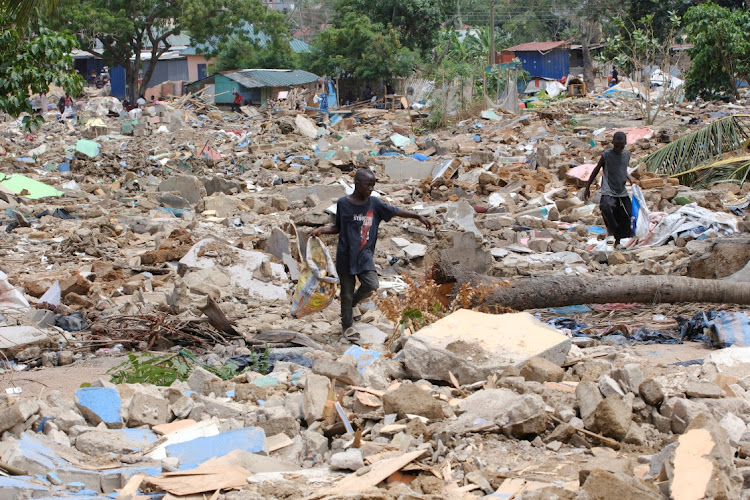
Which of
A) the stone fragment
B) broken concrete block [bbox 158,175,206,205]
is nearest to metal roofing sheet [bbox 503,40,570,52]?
broken concrete block [bbox 158,175,206,205]

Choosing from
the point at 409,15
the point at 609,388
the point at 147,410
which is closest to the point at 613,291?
the point at 609,388

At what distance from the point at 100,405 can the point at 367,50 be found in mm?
30996

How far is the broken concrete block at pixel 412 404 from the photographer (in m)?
3.72

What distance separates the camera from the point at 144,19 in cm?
3338

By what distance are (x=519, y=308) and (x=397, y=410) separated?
113 inches

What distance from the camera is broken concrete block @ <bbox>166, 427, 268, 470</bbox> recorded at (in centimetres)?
357

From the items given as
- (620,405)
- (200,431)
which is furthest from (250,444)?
(620,405)

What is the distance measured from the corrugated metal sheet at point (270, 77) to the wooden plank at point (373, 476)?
3202 centimetres

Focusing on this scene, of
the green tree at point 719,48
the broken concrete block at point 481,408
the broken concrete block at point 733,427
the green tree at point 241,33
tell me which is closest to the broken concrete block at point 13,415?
the broken concrete block at point 481,408

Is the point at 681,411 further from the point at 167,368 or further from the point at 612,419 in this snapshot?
the point at 167,368

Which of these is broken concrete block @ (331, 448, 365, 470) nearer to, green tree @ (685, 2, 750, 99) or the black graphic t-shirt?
the black graphic t-shirt

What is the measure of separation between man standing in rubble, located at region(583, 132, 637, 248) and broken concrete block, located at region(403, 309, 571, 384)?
4.01m

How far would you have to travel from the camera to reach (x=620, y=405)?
346 centimetres

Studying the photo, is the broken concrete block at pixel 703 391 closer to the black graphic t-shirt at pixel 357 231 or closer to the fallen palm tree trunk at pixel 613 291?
the fallen palm tree trunk at pixel 613 291
